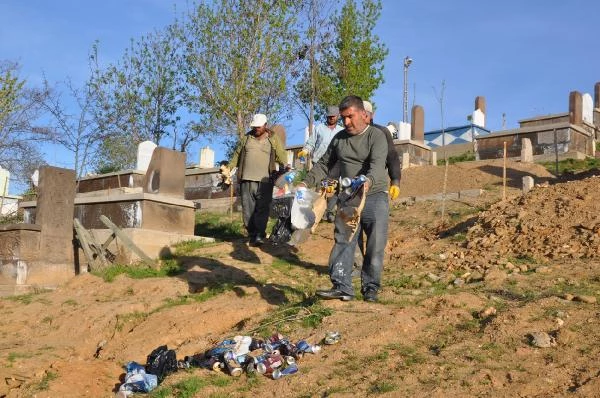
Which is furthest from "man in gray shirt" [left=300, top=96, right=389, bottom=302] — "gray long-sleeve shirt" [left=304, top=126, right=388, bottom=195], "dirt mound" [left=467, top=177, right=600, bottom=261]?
"dirt mound" [left=467, top=177, right=600, bottom=261]

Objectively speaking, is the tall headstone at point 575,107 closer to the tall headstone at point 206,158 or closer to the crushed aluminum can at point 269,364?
the tall headstone at point 206,158

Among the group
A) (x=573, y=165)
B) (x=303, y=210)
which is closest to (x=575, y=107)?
(x=573, y=165)

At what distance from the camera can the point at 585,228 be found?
33.0 feet

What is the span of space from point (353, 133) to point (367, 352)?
7.36 feet

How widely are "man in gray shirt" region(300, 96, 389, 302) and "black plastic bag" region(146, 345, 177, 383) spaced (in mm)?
1527

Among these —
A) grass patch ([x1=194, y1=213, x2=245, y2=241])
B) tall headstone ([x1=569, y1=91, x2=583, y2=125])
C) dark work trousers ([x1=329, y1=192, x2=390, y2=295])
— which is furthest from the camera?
tall headstone ([x1=569, y1=91, x2=583, y2=125])

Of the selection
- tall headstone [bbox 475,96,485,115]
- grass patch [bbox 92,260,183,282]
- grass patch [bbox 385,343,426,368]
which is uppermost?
tall headstone [bbox 475,96,485,115]

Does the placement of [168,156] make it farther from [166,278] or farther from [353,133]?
[353,133]

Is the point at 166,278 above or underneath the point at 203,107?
underneath

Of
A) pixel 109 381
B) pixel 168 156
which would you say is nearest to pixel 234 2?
pixel 168 156

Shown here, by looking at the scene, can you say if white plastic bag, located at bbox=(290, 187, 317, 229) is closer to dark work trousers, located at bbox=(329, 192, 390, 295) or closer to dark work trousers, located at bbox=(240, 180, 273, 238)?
dark work trousers, located at bbox=(329, 192, 390, 295)

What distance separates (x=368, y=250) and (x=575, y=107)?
26.5 m

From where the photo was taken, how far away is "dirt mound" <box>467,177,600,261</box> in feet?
31.2

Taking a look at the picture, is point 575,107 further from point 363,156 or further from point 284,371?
point 284,371
